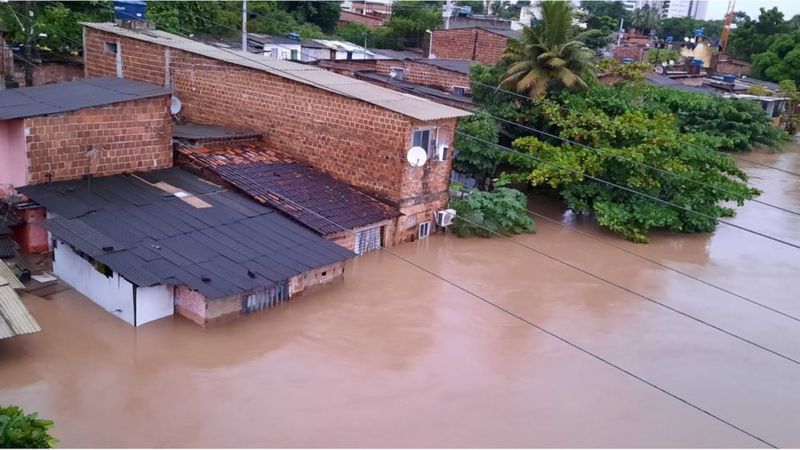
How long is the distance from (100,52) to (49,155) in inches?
256

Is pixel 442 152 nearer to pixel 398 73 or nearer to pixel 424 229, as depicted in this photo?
pixel 424 229

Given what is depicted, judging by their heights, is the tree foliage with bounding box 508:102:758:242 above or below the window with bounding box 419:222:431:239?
above

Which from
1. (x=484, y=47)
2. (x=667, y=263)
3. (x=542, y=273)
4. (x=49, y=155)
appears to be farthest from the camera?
(x=484, y=47)

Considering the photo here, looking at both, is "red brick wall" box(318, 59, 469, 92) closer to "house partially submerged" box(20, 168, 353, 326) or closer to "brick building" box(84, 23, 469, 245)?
"brick building" box(84, 23, 469, 245)

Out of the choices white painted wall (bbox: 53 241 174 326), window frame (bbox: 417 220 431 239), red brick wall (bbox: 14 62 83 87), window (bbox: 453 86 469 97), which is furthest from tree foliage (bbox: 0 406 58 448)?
window (bbox: 453 86 469 97)

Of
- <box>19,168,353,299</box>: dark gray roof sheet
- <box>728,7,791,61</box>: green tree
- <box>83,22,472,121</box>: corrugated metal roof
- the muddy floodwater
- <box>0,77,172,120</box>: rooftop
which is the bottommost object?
the muddy floodwater

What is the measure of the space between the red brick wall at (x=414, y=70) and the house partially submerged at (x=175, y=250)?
11.6 m

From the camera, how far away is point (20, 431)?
546 centimetres

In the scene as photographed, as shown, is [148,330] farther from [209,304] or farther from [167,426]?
[167,426]

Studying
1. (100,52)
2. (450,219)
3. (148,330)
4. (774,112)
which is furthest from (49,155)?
(774,112)

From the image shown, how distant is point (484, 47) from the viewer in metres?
30.5

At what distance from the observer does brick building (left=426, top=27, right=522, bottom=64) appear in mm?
29859

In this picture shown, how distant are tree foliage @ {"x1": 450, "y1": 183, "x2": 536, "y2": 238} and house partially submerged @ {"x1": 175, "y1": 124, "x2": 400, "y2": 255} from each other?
2.15 m

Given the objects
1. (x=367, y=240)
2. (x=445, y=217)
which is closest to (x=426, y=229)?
(x=445, y=217)
